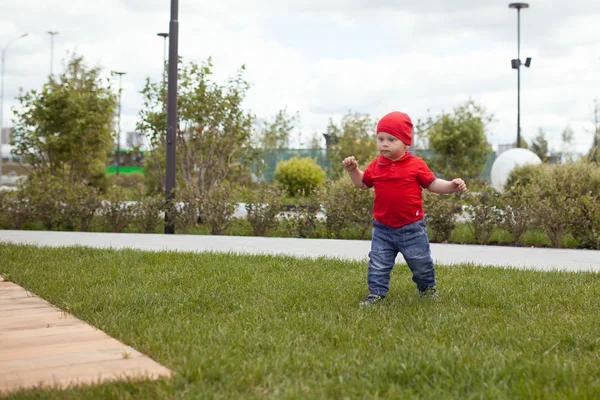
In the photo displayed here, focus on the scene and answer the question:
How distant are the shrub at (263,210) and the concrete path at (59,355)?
578 cm

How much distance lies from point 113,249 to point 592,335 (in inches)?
209

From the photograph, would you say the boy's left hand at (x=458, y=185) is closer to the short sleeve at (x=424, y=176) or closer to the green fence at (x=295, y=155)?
the short sleeve at (x=424, y=176)

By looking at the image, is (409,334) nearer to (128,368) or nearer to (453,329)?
(453,329)

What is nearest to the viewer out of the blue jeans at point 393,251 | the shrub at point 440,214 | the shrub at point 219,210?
the blue jeans at point 393,251

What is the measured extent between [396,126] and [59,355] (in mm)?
2698

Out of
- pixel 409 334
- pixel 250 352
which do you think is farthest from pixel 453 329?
pixel 250 352

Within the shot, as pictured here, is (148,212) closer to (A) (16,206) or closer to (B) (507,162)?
(A) (16,206)

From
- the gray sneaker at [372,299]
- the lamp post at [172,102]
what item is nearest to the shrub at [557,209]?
the gray sneaker at [372,299]

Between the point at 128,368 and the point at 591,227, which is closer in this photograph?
the point at 128,368

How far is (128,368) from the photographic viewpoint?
3330 millimetres

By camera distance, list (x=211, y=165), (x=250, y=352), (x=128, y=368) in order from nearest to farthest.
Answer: (x=128, y=368) → (x=250, y=352) → (x=211, y=165)

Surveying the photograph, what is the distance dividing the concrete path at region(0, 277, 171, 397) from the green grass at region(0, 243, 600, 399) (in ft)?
0.36

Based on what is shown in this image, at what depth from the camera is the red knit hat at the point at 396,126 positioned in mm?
4880

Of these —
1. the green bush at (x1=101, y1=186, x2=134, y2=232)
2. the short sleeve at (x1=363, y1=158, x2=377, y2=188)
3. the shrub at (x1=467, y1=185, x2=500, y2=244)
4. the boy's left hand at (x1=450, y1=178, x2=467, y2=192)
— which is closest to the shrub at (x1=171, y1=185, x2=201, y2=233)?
the green bush at (x1=101, y1=186, x2=134, y2=232)
